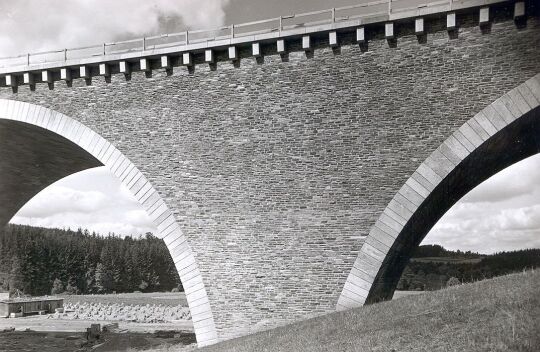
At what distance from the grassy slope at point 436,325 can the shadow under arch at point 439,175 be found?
4.90ft

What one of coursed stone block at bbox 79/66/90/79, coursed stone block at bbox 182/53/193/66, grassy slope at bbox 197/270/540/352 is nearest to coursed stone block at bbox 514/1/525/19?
grassy slope at bbox 197/270/540/352

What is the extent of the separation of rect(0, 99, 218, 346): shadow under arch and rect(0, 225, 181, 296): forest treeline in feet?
185

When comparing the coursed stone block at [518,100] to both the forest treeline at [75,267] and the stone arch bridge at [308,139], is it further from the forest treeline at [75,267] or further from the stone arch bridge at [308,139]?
the forest treeline at [75,267]

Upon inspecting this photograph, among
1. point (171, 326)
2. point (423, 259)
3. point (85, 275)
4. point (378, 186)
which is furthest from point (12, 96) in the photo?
point (85, 275)

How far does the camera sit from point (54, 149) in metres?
20.3

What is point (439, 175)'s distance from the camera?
1281 centimetres

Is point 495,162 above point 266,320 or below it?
above

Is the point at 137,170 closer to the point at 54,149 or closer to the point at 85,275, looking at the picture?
the point at 54,149

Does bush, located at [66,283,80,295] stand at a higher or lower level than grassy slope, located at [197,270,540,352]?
higher

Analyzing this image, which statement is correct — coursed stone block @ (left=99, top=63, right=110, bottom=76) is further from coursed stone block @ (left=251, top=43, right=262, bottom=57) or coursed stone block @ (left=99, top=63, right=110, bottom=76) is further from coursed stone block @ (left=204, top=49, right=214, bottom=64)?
coursed stone block @ (left=251, top=43, right=262, bottom=57)

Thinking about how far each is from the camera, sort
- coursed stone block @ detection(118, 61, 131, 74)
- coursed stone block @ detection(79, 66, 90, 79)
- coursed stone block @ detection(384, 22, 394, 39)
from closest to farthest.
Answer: coursed stone block @ detection(384, 22, 394, 39)
coursed stone block @ detection(118, 61, 131, 74)
coursed stone block @ detection(79, 66, 90, 79)

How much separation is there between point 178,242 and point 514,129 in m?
9.90

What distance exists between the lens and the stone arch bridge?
504 inches

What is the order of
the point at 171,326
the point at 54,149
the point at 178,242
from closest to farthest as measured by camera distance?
1. the point at 178,242
2. the point at 54,149
3. the point at 171,326
